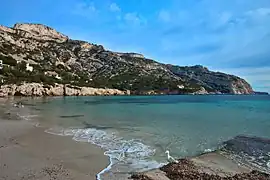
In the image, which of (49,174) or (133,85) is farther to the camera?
(133,85)

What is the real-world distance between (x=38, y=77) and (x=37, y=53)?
59.8 m

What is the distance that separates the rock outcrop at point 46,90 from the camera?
10050 centimetres

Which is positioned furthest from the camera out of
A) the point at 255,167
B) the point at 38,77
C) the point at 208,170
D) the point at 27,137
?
the point at 38,77

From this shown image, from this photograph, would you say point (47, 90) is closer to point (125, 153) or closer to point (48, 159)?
point (125, 153)

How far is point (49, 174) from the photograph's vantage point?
10.2 m

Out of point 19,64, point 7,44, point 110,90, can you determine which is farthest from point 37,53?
point 110,90

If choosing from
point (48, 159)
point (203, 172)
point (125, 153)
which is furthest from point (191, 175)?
point (48, 159)

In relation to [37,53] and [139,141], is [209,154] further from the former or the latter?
[37,53]

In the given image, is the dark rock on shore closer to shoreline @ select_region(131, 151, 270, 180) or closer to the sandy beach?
shoreline @ select_region(131, 151, 270, 180)

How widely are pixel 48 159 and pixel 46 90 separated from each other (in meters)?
107

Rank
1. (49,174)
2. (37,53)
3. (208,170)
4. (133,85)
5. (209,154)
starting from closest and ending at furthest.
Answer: (49,174)
(208,170)
(209,154)
(37,53)
(133,85)

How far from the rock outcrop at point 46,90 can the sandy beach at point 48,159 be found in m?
85.7

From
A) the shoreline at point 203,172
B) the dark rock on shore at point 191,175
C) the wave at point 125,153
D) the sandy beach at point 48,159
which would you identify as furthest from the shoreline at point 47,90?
the dark rock on shore at point 191,175

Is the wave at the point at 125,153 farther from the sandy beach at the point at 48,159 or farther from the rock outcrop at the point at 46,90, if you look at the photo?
the rock outcrop at the point at 46,90
